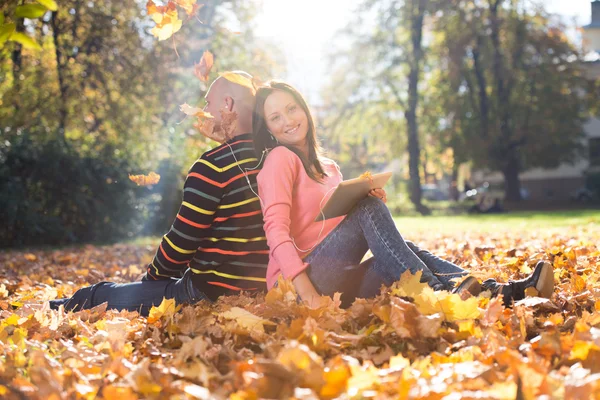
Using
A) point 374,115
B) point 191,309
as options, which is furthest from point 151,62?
point 191,309

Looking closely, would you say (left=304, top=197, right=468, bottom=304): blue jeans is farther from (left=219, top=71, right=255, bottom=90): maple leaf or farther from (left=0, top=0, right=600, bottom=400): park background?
(left=219, top=71, right=255, bottom=90): maple leaf

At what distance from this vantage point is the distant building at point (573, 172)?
35000 mm

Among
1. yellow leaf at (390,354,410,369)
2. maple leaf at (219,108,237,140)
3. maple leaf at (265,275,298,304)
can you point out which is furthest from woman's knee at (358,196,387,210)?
yellow leaf at (390,354,410,369)

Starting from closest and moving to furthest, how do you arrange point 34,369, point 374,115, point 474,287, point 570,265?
1. point 34,369
2. point 474,287
3. point 570,265
4. point 374,115

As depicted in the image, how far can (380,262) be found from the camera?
3035 mm

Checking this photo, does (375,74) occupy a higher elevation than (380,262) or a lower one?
higher

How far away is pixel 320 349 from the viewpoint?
7.40 feet

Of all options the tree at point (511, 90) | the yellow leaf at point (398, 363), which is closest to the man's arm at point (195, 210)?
the yellow leaf at point (398, 363)

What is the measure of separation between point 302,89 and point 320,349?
8.90 metres

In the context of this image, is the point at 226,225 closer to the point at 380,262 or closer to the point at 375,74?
the point at 380,262

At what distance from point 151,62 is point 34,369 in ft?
55.7

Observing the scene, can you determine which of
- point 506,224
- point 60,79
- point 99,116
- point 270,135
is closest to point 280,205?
point 270,135

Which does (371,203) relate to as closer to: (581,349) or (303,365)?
(581,349)

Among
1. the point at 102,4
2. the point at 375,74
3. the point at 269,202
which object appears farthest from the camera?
the point at 375,74
